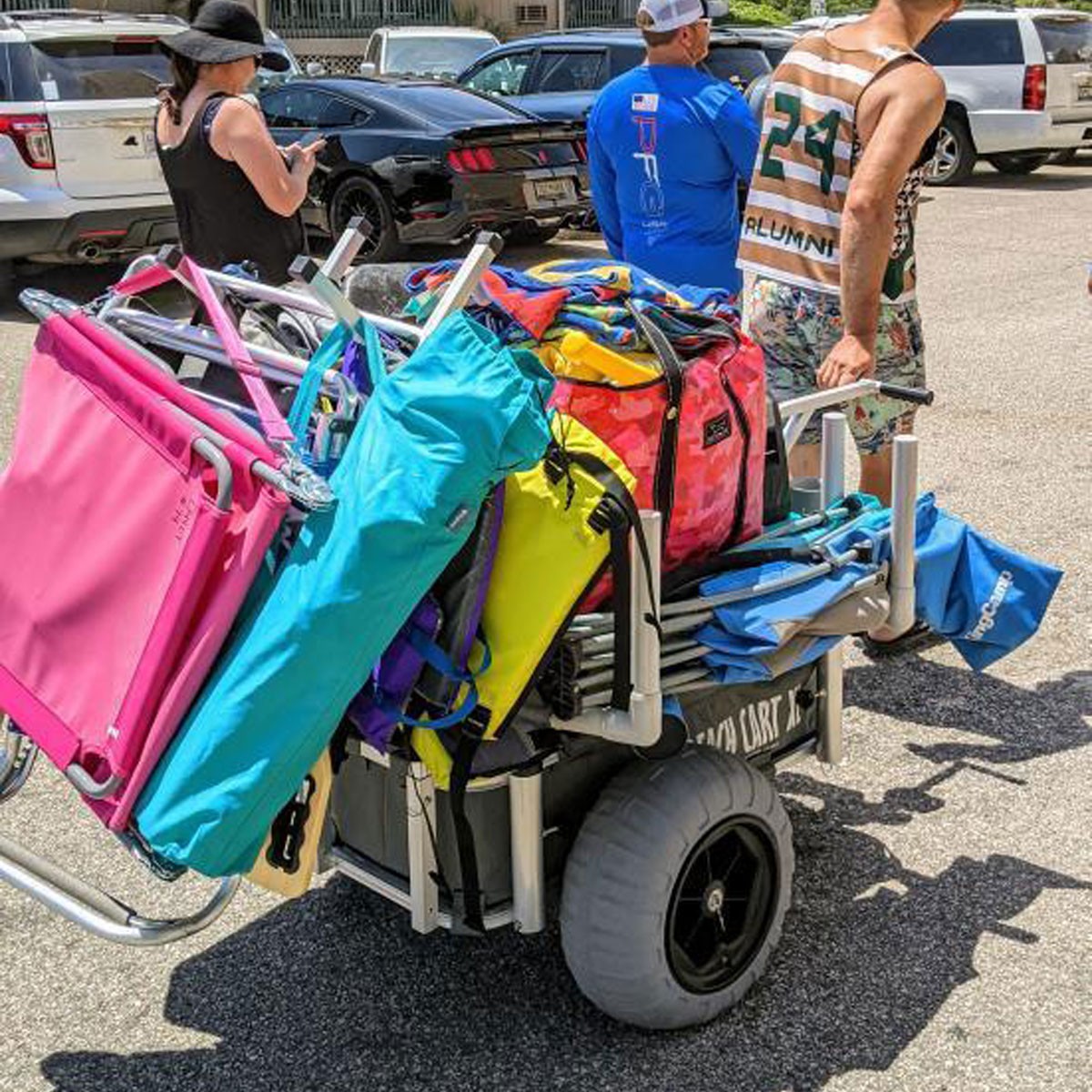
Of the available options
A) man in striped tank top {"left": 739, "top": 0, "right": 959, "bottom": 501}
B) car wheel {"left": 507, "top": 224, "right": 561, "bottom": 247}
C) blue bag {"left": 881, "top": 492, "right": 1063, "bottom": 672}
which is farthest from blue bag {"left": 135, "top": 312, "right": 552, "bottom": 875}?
car wheel {"left": 507, "top": 224, "right": 561, "bottom": 247}

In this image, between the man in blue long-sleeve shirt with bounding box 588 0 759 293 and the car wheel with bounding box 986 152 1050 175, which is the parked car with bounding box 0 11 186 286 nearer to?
the man in blue long-sleeve shirt with bounding box 588 0 759 293

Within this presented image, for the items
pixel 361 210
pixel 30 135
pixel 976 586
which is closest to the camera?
pixel 976 586

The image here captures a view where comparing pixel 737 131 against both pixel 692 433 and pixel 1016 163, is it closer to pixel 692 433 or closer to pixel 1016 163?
pixel 692 433

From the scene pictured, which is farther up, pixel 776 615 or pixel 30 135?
pixel 30 135

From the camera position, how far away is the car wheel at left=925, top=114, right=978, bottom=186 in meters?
15.8

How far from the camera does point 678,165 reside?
5062mm

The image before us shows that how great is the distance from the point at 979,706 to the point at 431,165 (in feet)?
24.6

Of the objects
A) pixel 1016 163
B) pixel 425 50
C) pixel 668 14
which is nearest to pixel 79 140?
pixel 668 14

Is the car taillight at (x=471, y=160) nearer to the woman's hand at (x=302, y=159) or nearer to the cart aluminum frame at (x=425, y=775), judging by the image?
the woman's hand at (x=302, y=159)

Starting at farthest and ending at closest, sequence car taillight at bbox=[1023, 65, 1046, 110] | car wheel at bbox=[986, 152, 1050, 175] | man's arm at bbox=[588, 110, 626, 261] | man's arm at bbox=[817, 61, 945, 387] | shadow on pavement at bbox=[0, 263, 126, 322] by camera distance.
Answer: car wheel at bbox=[986, 152, 1050, 175], car taillight at bbox=[1023, 65, 1046, 110], shadow on pavement at bbox=[0, 263, 126, 322], man's arm at bbox=[588, 110, 626, 261], man's arm at bbox=[817, 61, 945, 387]

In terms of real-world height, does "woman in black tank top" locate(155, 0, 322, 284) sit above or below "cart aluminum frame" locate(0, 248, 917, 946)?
above

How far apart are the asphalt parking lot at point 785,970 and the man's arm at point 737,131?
5.41 feet

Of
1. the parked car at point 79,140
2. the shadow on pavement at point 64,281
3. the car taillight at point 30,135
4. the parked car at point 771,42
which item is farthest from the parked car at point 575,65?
the car taillight at point 30,135

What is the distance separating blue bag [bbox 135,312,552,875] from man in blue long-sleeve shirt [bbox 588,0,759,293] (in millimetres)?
2747
